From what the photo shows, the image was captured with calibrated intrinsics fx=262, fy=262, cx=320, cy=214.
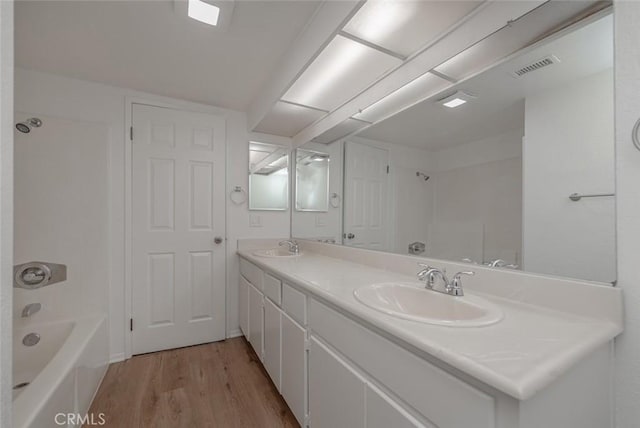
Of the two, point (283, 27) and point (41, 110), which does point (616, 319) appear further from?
point (41, 110)

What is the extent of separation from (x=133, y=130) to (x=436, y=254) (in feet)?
8.03

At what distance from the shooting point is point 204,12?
4.46 ft

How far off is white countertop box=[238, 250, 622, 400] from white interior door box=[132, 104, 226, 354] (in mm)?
1807

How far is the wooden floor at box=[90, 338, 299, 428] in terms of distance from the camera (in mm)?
1462

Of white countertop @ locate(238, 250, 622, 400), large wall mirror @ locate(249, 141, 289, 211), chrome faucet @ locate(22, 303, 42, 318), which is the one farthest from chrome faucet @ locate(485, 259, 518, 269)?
chrome faucet @ locate(22, 303, 42, 318)

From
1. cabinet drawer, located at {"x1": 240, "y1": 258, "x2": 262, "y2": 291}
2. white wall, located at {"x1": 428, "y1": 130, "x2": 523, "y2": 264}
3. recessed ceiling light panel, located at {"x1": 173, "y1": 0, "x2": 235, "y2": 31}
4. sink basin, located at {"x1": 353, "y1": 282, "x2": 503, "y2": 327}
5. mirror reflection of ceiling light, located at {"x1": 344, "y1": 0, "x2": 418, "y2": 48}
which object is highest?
recessed ceiling light panel, located at {"x1": 173, "y1": 0, "x2": 235, "y2": 31}

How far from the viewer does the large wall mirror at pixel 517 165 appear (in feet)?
2.59

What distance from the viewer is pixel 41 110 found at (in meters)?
1.90

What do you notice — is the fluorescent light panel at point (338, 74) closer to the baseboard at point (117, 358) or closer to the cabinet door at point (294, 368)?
the cabinet door at point (294, 368)

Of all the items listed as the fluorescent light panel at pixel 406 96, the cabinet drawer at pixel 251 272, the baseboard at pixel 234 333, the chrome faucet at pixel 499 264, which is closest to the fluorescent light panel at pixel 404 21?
the fluorescent light panel at pixel 406 96

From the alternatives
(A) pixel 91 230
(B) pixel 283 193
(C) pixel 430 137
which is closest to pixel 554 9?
(C) pixel 430 137

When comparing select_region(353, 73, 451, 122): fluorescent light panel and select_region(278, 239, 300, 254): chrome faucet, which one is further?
select_region(278, 239, 300, 254): chrome faucet

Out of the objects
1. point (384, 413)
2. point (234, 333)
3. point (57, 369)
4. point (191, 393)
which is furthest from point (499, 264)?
point (234, 333)

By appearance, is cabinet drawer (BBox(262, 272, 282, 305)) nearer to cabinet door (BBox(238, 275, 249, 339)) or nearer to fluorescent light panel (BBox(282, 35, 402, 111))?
cabinet door (BBox(238, 275, 249, 339))
